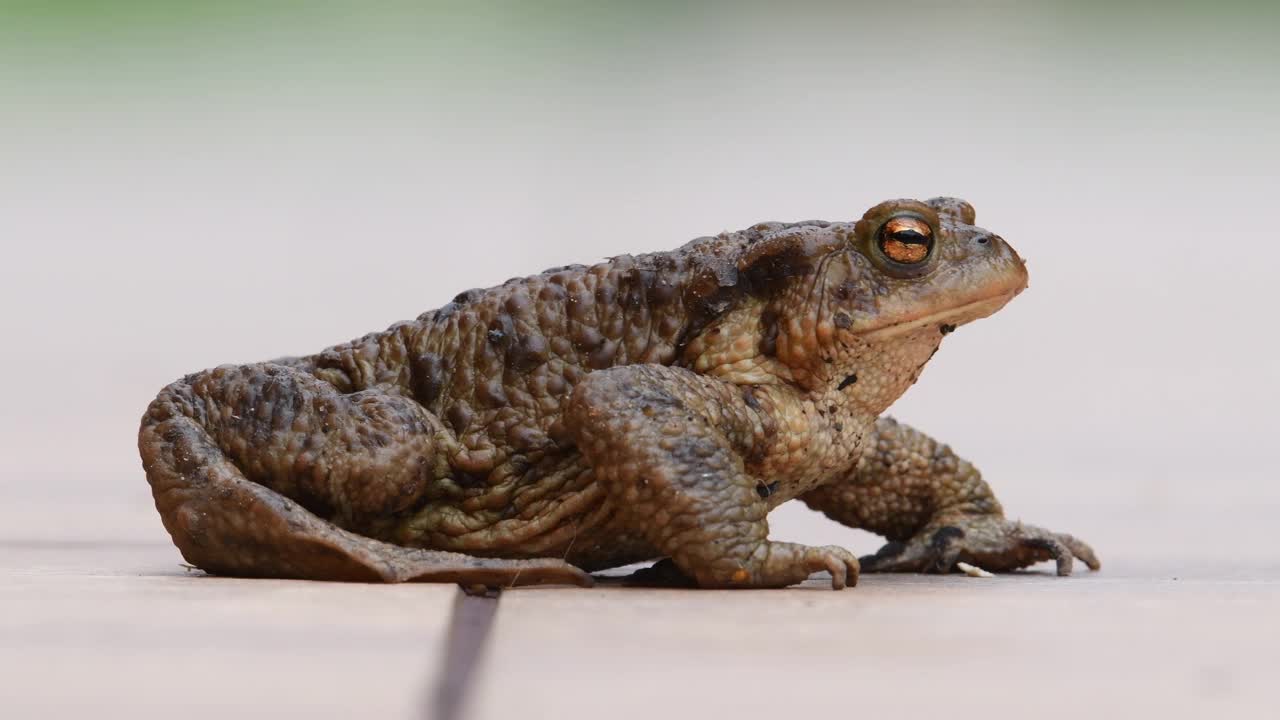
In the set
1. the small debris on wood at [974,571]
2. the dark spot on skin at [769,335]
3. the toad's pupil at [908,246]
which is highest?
the toad's pupil at [908,246]

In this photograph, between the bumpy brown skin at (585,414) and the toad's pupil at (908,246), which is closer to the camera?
the bumpy brown skin at (585,414)

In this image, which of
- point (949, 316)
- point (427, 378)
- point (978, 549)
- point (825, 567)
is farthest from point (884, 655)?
point (978, 549)

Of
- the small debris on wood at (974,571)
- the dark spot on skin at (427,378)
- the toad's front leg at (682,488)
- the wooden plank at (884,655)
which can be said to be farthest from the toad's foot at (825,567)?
the small debris on wood at (974,571)

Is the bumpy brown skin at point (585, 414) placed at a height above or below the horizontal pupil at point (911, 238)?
below

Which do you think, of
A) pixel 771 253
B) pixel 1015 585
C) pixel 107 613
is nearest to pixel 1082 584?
pixel 1015 585

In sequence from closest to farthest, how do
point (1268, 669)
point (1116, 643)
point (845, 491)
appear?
point (1268, 669)
point (1116, 643)
point (845, 491)

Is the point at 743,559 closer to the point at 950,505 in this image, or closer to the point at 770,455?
the point at 770,455

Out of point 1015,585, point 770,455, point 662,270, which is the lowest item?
point 1015,585

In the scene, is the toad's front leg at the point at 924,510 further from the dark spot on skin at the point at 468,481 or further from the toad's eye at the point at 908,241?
the dark spot on skin at the point at 468,481
